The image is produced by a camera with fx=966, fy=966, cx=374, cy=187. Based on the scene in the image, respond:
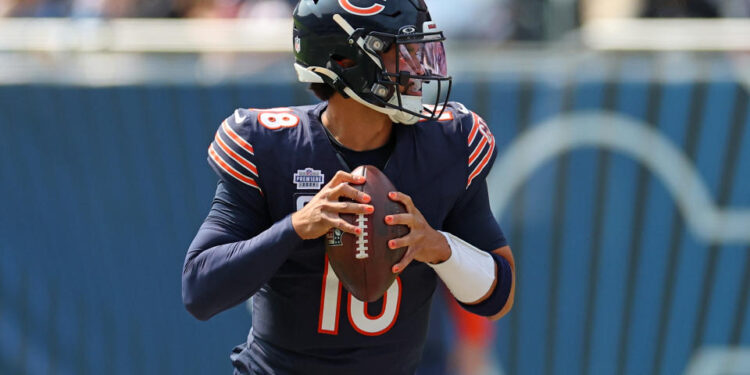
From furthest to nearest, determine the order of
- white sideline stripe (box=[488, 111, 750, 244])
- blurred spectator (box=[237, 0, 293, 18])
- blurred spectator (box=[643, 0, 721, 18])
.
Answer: blurred spectator (box=[237, 0, 293, 18]) < blurred spectator (box=[643, 0, 721, 18]) < white sideline stripe (box=[488, 111, 750, 244])

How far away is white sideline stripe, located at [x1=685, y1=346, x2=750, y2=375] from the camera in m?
4.50

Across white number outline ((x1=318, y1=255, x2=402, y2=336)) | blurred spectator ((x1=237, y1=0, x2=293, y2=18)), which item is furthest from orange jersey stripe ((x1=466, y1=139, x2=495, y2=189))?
blurred spectator ((x1=237, y1=0, x2=293, y2=18))

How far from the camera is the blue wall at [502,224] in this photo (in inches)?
176

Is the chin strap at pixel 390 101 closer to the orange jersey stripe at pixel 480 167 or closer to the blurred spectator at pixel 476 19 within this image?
the orange jersey stripe at pixel 480 167

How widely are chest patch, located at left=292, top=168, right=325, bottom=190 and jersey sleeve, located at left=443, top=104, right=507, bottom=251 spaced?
1.28 ft

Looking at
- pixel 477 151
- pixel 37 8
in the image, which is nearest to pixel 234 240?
pixel 477 151

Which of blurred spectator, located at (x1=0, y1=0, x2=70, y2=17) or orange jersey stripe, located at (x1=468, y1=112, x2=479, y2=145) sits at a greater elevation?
blurred spectator, located at (x1=0, y1=0, x2=70, y2=17)

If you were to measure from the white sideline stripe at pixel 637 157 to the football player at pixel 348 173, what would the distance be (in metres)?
2.00

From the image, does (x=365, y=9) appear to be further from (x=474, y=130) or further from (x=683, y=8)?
(x=683, y=8)

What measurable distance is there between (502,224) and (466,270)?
7.48 feet

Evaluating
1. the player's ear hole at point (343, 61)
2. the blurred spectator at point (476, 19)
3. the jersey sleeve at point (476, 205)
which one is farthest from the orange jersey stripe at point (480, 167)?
the blurred spectator at point (476, 19)

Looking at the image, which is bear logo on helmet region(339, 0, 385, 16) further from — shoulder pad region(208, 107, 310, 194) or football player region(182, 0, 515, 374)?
shoulder pad region(208, 107, 310, 194)

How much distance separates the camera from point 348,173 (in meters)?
Answer: 2.29

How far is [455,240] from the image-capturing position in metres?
2.35
